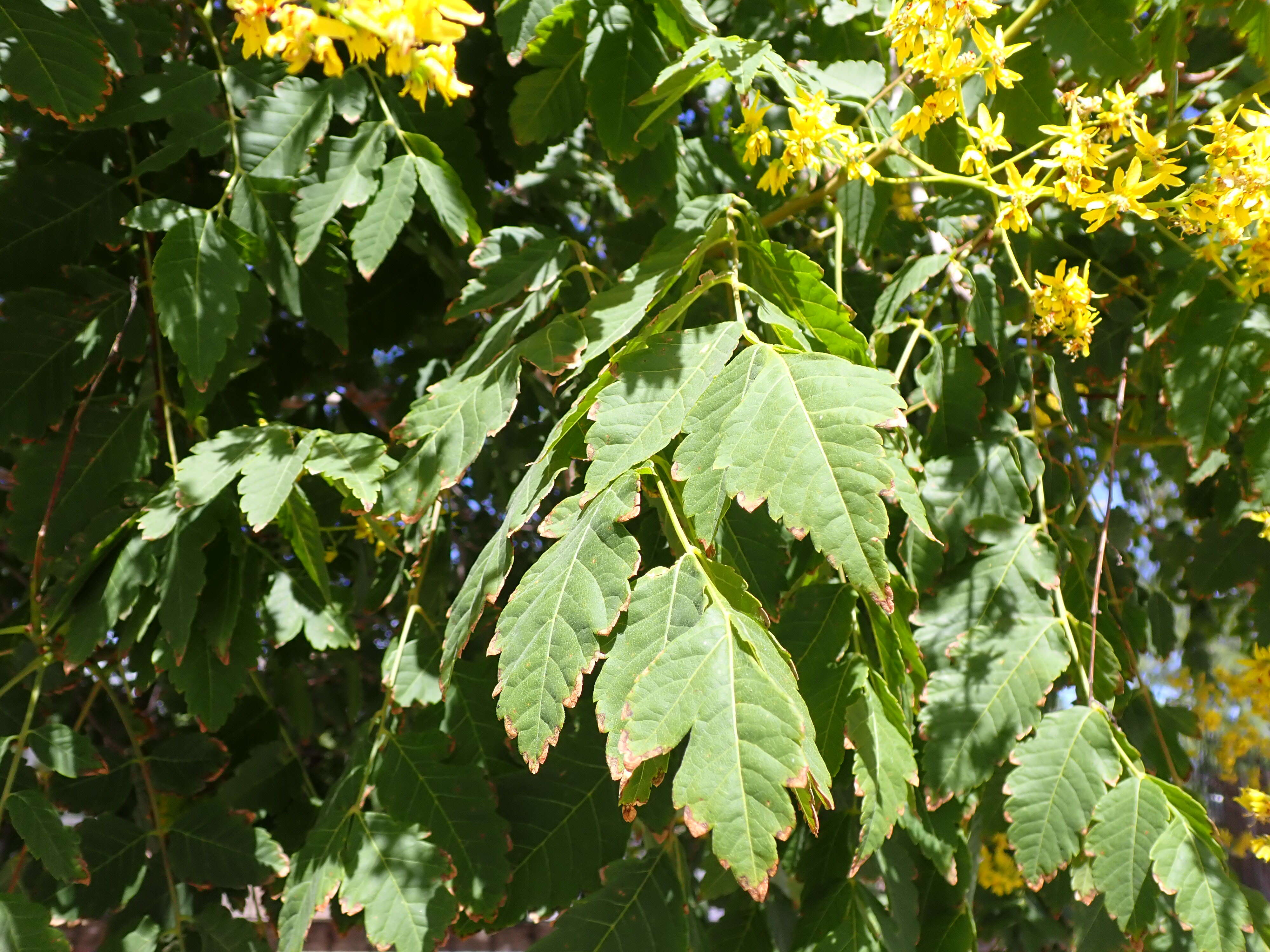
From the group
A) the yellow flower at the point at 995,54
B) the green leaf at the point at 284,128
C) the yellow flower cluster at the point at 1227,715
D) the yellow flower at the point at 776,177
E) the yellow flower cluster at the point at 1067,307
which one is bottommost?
the yellow flower cluster at the point at 1227,715

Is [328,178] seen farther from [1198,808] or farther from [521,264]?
[1198,808]

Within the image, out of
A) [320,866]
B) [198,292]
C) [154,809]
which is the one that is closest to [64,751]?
[154,809]

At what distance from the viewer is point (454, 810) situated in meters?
1.20

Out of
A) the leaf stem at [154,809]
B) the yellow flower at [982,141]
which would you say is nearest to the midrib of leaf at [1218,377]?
the yellow flower at [982,141]

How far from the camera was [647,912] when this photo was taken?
44.6 inches

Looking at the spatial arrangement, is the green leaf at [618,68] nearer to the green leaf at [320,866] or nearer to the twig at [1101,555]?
the twig at [1101,555]

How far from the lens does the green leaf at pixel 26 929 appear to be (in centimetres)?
111

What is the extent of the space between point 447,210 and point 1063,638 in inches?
39.1

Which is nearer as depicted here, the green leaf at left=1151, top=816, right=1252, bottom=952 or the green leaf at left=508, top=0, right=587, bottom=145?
the green leaf at left=1151, top=816, right=1252, bottom=952

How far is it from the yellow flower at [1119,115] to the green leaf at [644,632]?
2.49ft

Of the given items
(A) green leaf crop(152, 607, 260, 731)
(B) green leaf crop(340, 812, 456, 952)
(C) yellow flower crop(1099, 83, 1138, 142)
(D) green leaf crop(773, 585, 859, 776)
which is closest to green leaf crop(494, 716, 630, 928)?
(B) green leaf crop(340, 812, 456, 952)

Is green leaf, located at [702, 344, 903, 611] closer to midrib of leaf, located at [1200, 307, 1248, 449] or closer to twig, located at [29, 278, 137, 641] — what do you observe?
midrib of leaf, located at [1200, 307, 1248, 449]

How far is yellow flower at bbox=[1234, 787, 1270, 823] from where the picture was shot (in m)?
1.20

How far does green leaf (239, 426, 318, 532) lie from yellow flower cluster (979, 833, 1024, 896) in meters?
1.58
